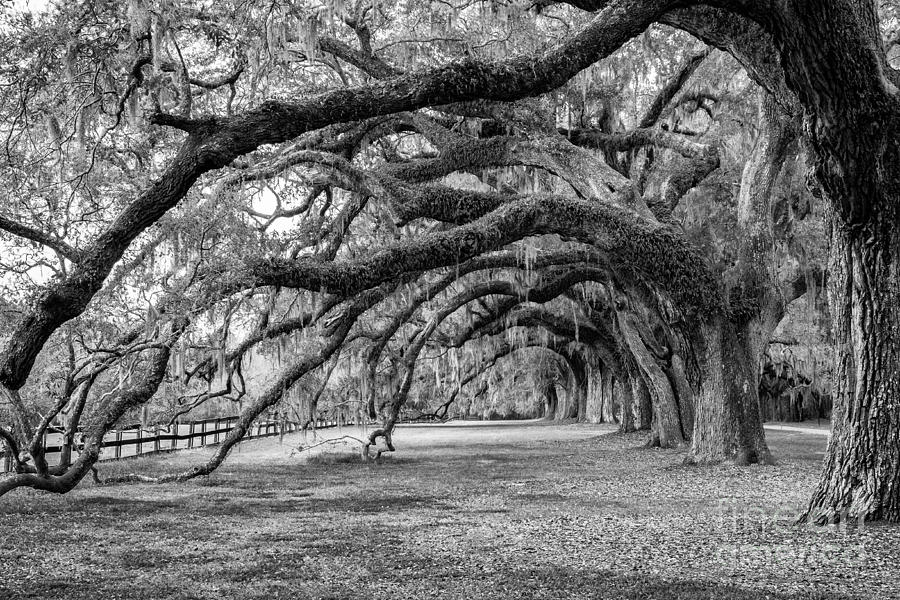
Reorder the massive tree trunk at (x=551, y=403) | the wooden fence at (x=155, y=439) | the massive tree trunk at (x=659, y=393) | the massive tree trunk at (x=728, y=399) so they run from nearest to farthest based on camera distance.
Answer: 1. the massive tree trunk at (x=728, y=399)
2. the massive tree trunk at (x=659, y=393)
3. the wooden fence at (x=155, y=439)
4. the massive tree trunk at (x=551, y=403)

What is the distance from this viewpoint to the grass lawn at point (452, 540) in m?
5.61

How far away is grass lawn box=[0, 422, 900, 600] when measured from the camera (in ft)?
18.4

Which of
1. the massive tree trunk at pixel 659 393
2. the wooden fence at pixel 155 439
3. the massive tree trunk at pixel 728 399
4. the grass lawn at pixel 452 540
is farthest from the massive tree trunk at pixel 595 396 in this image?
the grass lawn at pixel 452 540

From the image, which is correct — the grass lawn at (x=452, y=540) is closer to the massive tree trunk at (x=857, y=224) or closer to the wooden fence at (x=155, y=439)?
the massive tree trunk at (x=857, y=224)

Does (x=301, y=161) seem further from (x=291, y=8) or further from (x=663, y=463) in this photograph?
(x=663, y=463)

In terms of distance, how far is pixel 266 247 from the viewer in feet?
47.6

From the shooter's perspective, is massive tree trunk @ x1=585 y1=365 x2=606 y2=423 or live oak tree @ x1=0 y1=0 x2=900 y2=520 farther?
massive tree trunk @ x1=585 y1=365 x2=606 y2=423

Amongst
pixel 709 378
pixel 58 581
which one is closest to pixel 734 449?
pixel 709 378

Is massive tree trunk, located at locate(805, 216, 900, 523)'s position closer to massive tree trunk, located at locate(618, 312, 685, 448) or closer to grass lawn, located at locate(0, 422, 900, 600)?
grass lawn, located at locate(0, 422, 900, 600)

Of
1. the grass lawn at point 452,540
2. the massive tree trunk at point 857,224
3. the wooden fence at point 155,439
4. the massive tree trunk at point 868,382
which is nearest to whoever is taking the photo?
the grass lawn at point 452,540

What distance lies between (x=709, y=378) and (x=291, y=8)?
9.21 meters

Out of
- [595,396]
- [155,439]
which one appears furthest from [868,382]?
[595,396]

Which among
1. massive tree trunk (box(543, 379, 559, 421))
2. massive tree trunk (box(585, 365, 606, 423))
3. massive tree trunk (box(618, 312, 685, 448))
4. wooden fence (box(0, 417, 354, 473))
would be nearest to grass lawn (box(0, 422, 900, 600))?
massive tree trunk (box(618, 312, 685, 448))

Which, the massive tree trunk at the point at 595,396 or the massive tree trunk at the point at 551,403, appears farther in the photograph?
the massive tree trunk at the point at 551,403
